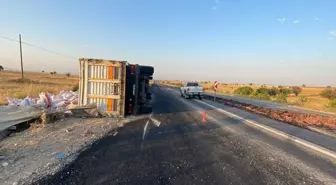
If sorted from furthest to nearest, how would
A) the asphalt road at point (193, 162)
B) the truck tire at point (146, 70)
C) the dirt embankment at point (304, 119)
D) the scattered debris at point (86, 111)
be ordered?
the truck tire at point (146, 70), the dirt embankment at point (304, 119), the scattered debris at point (86, 111), the asphalt road at point (193, 162)

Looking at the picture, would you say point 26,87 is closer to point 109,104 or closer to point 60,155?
point 109,104

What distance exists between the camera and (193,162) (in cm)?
509

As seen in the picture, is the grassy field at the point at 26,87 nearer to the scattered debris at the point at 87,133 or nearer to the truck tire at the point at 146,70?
the truck tire at the point at 146,70

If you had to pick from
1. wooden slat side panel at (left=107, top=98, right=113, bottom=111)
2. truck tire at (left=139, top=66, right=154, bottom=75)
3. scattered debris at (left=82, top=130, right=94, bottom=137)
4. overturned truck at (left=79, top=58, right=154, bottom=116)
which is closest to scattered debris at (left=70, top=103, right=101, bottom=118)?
overturned truck at (left=79, top=58, right=154, bottom=116)

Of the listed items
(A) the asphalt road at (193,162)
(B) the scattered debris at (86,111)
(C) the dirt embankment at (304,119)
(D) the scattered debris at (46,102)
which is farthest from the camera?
(C) the dirt embankment at (304,119)

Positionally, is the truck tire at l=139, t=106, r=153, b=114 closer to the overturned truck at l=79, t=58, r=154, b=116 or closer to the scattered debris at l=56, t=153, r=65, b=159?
the overturned truck at l=79, t=58, r=154, b=116

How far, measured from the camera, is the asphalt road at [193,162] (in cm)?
422

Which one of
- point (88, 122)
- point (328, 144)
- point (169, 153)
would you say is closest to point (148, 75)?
point (88, 122)

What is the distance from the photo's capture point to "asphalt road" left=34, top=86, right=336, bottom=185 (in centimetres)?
422

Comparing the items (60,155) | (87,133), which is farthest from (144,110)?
(60,155)

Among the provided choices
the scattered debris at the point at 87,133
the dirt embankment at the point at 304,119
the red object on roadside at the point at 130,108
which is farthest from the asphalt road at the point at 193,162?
the dirt embankment at the point at 304,119

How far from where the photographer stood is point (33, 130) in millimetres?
8133

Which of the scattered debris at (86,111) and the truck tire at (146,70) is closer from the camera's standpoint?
the scattered debris at (86,111)

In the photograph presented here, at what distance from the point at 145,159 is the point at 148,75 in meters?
8.91
